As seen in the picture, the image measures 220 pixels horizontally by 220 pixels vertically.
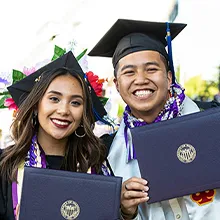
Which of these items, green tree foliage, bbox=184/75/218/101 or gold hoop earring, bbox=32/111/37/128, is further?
green tree foliage, bbox=184/75/218/101

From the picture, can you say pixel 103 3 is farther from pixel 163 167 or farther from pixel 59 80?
pixel 163 167

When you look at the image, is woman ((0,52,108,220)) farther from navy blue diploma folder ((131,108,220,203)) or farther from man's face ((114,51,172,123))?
navy blue diploma folder ((131,108,220,203))

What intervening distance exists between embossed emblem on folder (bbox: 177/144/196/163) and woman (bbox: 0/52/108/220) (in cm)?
54

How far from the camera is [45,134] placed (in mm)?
2504

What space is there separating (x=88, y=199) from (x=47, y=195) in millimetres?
185

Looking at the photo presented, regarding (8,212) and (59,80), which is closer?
(8,212)

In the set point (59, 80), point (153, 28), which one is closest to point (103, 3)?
point (153, 28)

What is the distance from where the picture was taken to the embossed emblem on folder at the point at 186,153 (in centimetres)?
209

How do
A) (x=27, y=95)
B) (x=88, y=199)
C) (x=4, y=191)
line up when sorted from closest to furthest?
(x=88, y=199) < (x=4, y=191) < (x=27, y=95)

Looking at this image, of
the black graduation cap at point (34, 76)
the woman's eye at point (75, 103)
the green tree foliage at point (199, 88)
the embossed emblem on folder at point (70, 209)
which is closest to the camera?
the embossed emblem on folder at point (70, 209)

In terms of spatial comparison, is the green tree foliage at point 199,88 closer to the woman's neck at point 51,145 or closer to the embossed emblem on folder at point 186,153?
the woman's neck at point 51,145

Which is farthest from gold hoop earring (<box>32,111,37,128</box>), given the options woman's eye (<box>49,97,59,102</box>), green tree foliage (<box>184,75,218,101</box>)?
green tree foliage (<box>184,75,218,101</box>)

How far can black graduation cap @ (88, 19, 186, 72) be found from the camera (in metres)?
2.65

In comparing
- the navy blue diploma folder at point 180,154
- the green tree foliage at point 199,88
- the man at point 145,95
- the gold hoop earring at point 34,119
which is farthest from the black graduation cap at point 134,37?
the green tree foliage at point 199,88
